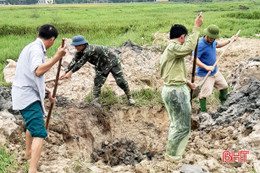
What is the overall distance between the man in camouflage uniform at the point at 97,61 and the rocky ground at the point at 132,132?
0.42 m

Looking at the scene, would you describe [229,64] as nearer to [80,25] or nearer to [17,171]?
[17,171]

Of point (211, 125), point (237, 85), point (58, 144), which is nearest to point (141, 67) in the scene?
point (237, 85)

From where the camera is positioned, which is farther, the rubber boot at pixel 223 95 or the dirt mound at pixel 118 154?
the rubber boot at pixel 223 95

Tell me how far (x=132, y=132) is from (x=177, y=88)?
2.44 meters

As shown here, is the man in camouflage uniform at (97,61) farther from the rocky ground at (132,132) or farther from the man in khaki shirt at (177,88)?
the man in khaki shirt at (177,88)

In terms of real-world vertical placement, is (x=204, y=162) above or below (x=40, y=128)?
below

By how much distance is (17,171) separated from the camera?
11.1 feet

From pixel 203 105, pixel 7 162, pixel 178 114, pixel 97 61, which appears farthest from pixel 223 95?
pixel 7 162

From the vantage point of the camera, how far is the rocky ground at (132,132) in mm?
3627

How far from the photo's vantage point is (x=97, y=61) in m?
5.50

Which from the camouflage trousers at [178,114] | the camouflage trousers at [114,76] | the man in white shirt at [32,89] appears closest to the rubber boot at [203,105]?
the camouflage trousers at [114,76]

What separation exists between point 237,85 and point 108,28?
8802 millimetres

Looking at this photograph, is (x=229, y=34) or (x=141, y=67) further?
(x=229, y=34)

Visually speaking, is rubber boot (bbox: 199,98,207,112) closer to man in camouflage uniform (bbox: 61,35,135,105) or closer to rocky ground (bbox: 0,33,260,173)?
rocky ground (bbox: 0,33,260,173)
